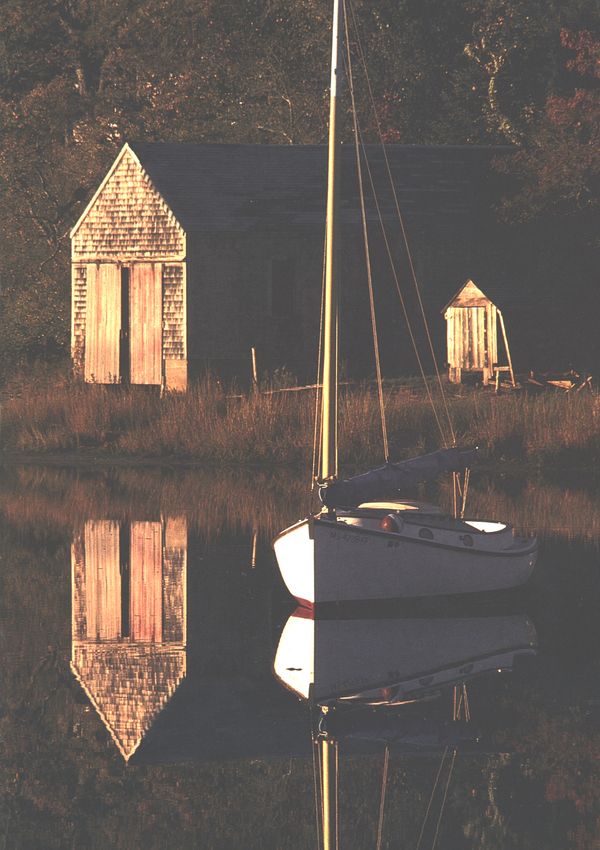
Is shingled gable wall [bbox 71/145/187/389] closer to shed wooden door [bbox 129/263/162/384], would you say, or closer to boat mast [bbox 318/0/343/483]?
shed wooden door [bbox 129/263/162/384]

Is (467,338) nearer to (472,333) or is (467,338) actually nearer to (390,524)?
(472,333)

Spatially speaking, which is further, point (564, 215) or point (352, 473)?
point (564, 215)

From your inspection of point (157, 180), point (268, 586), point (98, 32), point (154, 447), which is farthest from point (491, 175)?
point (268, 586)

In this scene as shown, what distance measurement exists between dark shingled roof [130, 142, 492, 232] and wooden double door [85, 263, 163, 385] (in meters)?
2.00

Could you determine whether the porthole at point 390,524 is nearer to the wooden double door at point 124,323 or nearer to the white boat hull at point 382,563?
the white boat hull at point 382,563

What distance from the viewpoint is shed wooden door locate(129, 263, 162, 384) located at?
45.8m

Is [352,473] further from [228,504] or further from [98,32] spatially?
[98,32]

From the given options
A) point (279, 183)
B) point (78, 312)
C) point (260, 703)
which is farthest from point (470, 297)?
point (260, 703)

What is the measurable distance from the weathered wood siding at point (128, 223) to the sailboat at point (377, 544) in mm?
24554

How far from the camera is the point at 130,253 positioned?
1829 inches

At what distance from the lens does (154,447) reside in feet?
119

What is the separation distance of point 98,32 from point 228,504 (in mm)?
37222

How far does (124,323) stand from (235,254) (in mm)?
3307

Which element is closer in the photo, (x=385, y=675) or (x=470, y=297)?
(x=385, y=675)
